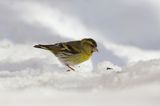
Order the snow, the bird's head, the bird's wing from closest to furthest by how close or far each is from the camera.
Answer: the snow, the bird's head, the bird's wing

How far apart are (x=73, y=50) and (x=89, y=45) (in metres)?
0.37

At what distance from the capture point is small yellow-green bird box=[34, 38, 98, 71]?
7.52m

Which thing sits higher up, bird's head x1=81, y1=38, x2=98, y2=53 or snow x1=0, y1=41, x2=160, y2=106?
bird's head x1=81, y1=38, x2=98, y2=53

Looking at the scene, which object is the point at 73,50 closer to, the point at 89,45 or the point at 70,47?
the point at 70,47

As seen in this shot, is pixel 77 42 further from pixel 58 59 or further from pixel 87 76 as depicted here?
pixel 87 76

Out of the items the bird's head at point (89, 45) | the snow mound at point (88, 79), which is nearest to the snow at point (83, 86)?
the snow mound at point (88, 79)

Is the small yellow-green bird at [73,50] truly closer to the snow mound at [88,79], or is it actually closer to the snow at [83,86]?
the snow at [83,86]

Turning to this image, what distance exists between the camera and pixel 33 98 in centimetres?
420

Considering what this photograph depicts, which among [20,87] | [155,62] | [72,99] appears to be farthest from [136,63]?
[72,99]

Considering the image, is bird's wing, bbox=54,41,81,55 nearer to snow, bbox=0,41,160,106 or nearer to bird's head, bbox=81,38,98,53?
bird's head, bbox=81,38,98,53

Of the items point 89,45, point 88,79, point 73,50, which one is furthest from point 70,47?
point 88,79

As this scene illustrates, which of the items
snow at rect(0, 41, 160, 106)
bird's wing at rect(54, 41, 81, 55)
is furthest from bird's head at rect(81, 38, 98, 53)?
snow at rect(0, 41, 160, 106)

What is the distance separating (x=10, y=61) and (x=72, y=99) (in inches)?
146

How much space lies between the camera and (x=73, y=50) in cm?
780
